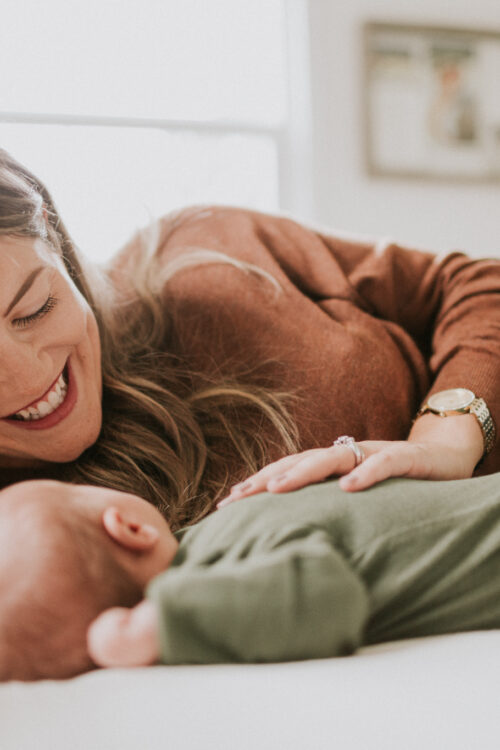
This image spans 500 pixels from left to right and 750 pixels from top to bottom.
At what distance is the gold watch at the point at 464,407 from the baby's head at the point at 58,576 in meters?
0.50

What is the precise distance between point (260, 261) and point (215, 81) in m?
1.90

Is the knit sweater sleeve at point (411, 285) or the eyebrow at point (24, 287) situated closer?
the eyebrow at point (24, 287)

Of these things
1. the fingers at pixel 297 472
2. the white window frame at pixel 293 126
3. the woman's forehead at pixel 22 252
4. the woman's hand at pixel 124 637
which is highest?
the white window frame at pixel 293 126

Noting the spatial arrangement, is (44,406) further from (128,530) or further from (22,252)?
(128,530)

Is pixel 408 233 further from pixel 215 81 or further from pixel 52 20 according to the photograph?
pixel 52 20

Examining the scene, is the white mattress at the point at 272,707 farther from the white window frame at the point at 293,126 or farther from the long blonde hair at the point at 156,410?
the white window frame at the point at 293,126

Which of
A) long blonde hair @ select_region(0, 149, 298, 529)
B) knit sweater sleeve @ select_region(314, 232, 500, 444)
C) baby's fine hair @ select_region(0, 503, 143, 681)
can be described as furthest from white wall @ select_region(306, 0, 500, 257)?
baby's fine hair @ select_region(0, 503, 143, 681)

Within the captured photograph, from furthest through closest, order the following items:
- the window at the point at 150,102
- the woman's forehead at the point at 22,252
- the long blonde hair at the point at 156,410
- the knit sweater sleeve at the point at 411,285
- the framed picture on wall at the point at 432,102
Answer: the framed picture on wall at the point at 432,102, the window at the point at 150,102, the knit sweater sleeve at the point at 411,285, the long blonde hair at the point at 156,410, the woman's forehead at the point at 22,252

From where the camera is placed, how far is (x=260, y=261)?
1.12 m

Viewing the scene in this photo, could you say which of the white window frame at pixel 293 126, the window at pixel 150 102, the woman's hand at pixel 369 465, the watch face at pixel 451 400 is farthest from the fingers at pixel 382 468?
the white window frame at pixel 293 126

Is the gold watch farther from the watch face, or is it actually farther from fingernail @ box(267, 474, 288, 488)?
fingernail @ box(267, 474, 288, 488)

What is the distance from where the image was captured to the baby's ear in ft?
1.87

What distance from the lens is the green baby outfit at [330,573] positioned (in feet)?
1.65

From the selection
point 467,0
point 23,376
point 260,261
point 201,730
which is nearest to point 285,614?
point 201,730
